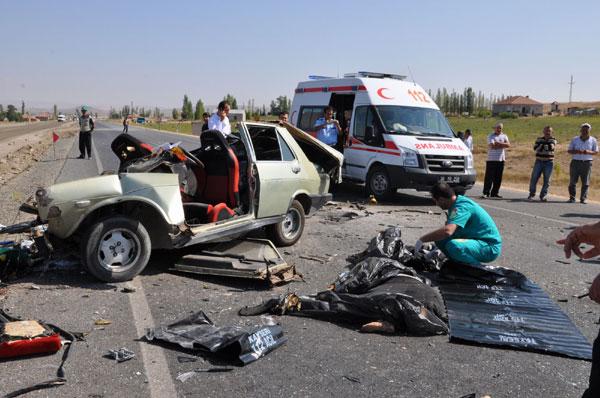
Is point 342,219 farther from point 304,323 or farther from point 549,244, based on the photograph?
point 304,323

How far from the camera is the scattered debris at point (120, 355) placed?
409 centimetres

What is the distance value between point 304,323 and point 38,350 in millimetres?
2168

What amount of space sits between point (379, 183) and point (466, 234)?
21.2 ft

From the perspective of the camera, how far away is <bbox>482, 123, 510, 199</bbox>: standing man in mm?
14555

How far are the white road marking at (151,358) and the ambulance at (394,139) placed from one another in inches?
314

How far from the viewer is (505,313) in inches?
208

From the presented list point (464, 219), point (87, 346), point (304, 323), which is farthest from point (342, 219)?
Answer: point (87, 346)

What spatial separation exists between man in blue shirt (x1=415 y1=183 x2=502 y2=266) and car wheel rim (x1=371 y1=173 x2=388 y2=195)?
628 cm

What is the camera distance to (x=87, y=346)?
4.30 metres

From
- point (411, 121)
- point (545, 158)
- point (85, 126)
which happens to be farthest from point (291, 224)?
point (85, 126)

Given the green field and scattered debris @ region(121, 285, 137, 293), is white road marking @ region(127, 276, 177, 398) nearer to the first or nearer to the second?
scattered debris @ region(121, 285, 137, 293)

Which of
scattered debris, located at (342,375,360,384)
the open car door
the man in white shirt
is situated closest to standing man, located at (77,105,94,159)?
the man in white shirt

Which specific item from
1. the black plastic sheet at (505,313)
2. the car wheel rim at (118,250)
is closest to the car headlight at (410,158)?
the black plastic sheet at (505,313)

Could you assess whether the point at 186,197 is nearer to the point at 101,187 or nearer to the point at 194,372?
the point at 101,187
